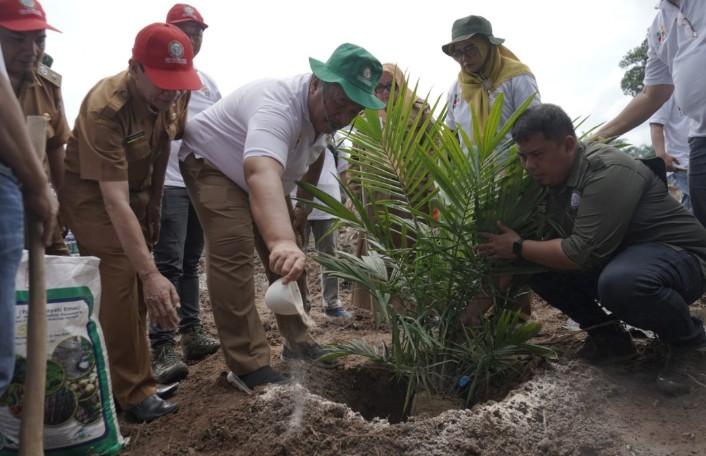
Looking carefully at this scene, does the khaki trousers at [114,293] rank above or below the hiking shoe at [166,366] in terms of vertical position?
above

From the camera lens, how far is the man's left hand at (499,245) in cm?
260

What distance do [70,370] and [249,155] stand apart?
976 mm

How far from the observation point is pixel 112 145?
8.31 feet

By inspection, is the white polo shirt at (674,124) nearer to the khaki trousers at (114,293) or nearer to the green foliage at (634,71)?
the khaki trousers at (114,293)

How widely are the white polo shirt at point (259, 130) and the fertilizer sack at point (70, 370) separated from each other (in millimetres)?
772

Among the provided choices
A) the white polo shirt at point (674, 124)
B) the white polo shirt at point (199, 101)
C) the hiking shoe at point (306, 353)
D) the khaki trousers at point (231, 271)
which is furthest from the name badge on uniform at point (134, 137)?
the white polo shirt at point (674, 124)

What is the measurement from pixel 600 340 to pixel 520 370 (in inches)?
19.1

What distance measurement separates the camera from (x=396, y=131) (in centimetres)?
279

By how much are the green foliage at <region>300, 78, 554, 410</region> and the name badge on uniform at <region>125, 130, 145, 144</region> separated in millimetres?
748

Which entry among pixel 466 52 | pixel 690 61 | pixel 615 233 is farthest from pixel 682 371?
pixel 466 52

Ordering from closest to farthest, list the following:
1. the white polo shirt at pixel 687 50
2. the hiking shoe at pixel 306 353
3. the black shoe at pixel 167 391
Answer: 1. the white polo shirt at pixel 687 50
2. the black shoe at pixel 167 391
3. the hiking shoe at pixel 306 353

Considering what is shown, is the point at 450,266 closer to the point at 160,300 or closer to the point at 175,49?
the point at 160,300

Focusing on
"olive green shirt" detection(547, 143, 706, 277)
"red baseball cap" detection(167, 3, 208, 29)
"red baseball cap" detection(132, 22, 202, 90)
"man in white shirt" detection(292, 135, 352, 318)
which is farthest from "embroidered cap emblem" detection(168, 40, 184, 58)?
"man in white shirt" detection(292, 135, 352, 318)

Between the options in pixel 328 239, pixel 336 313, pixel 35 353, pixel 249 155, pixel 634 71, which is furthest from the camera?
pixel 634 71
